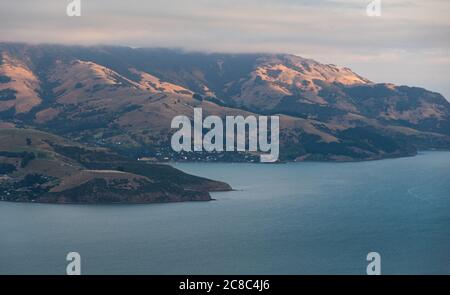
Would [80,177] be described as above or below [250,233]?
above

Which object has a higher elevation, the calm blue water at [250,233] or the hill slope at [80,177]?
the hill slope at [80,177]

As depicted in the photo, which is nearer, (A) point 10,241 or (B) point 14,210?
(A) point 10,241

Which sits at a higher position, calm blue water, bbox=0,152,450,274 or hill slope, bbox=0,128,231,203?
hill slope, bbox=0,128,231,203

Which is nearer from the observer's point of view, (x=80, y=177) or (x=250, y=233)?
(x=250, y=233)

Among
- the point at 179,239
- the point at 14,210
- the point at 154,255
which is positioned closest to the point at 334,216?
the point at 179,239

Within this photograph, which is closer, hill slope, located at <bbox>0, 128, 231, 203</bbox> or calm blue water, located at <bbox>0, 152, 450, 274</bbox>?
calm blue water, located at <bbox>0, 152, 450, 274</bbox>

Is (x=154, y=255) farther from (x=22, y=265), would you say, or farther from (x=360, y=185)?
(x=360, y=185)

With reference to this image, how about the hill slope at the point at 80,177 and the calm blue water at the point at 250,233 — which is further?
the hill slope at the point at 80,177
